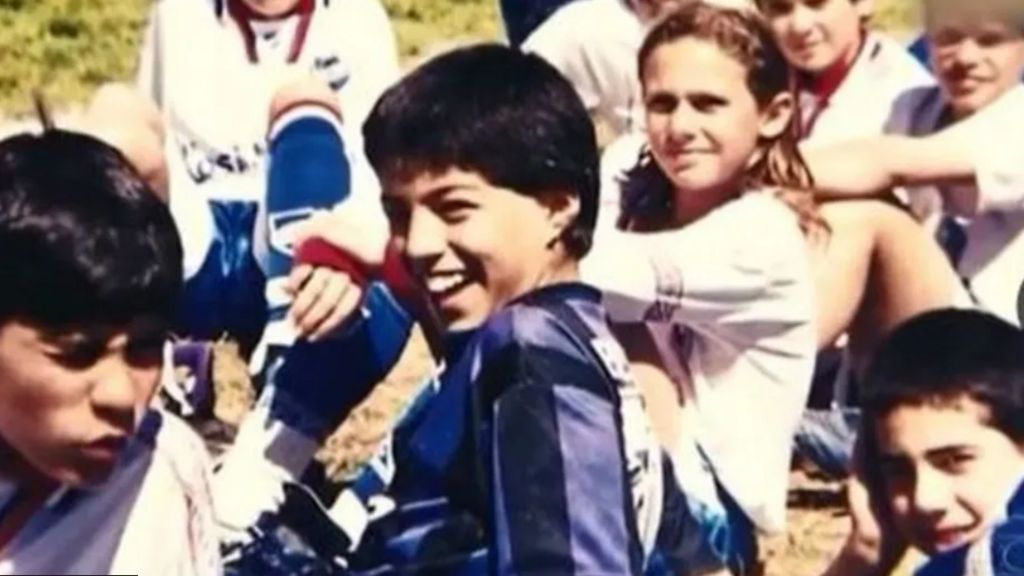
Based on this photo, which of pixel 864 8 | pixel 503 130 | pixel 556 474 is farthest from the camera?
pixel 864 8

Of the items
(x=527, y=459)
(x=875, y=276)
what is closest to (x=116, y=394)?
(x=527, y=459)

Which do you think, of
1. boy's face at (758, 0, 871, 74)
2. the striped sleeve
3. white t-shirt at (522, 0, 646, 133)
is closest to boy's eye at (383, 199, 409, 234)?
the striped sleeve

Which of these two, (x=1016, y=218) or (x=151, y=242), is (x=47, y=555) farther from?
(x=1016, y=218)

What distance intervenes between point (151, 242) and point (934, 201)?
0.94 metres

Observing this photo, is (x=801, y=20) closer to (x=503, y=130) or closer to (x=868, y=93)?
(x=868, y=93)

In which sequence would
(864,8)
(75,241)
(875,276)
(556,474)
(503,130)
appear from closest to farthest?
(75,241)
(556,474)
(503,130)
(875,276)
(864,8)

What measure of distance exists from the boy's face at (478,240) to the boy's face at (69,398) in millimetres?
337

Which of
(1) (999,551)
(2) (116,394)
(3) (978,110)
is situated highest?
(2) (116,394)

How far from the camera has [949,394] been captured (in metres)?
2.41

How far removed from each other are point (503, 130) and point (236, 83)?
529 mm

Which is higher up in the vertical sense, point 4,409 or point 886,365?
point 4,409

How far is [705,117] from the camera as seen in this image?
7.89 feet

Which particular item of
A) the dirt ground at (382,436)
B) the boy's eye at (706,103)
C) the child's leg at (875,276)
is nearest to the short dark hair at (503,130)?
the boy's eye at (706,103)

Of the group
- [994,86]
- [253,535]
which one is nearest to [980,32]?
[994,86]
